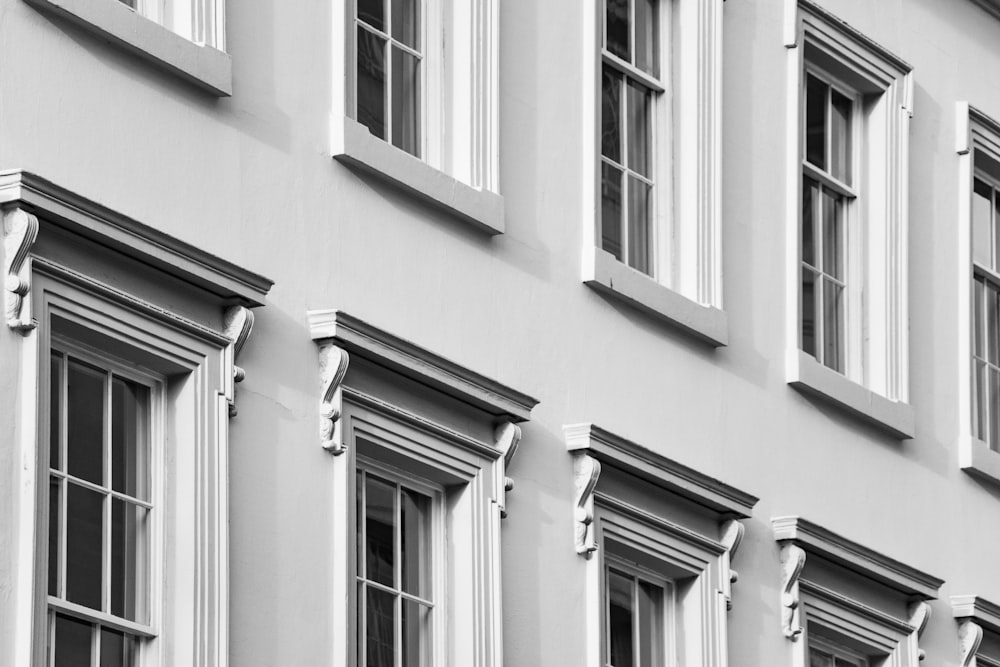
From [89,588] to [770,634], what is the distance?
19.6 ft

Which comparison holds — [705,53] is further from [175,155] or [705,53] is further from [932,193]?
[175,155]


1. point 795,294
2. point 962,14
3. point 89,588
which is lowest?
point 89,588

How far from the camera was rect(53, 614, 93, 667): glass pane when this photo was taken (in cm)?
1230

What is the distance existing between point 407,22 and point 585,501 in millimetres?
2796

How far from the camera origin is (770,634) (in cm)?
1739

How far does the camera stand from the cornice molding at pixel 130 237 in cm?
1230

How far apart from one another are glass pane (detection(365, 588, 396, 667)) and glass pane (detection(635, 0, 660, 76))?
4.58 m

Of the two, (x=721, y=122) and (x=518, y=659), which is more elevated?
(x=721, y=122)

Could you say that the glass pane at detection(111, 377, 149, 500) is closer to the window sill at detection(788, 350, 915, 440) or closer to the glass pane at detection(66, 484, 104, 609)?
the glass pane at detection(66, 484, 104, 609)

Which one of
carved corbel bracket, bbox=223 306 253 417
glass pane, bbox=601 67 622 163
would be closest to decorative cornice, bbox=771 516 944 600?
glass pane, bbox=601 67 622 163

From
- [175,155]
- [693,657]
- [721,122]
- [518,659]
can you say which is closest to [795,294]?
[721,122]

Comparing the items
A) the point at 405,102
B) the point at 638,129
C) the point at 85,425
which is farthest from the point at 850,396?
the point at 85,425

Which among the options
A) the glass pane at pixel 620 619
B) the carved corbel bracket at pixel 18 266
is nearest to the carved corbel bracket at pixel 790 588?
the glass pane at pixel 620 619

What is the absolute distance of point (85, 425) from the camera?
12.7 meters
